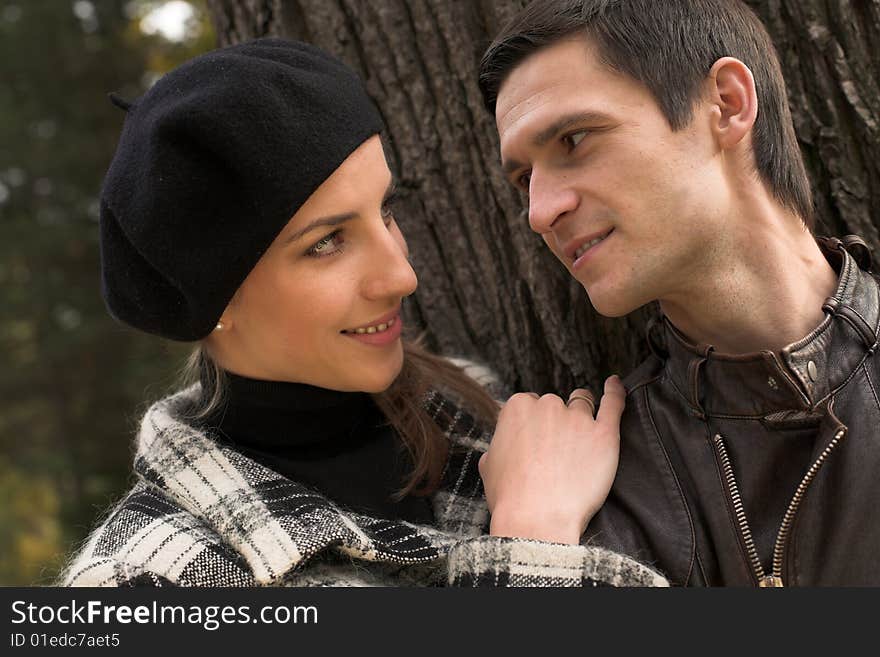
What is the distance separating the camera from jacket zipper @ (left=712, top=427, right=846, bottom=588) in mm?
2016

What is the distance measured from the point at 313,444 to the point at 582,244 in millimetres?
890

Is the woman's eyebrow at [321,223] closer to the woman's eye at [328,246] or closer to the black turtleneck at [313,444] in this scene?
the woman's eye at [328,246]

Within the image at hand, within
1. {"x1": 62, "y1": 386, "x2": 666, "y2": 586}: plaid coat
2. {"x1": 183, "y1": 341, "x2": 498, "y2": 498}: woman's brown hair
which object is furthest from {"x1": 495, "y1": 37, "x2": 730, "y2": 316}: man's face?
{"x1": 183, "y1": 341, "x2": 498, "y2": 498}: woman's brown hair

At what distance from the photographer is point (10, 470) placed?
484 inches

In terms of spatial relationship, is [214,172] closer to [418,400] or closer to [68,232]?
[418,400]

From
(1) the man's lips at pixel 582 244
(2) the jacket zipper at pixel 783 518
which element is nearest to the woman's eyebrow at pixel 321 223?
(1) the man's lips at pixel 582 244

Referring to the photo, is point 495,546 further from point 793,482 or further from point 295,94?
point 295,94

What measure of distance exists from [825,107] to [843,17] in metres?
0.23

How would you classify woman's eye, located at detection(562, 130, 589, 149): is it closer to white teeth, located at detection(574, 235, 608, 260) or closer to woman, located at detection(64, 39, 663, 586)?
white teeth, located at detection(574, 235, 608, 260)

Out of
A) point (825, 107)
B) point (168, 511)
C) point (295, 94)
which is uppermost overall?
point (295, 94)

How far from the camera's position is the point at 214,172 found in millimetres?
2162

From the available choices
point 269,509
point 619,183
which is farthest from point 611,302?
point 269,509

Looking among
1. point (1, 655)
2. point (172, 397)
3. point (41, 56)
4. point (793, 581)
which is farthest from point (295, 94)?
point (41, 56)

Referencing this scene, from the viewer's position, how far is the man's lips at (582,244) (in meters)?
2.13
